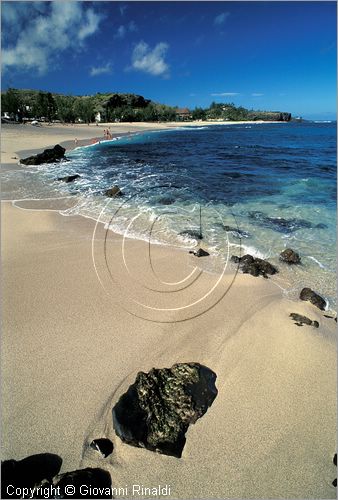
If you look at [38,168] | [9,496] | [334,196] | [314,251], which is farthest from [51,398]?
[38,168]

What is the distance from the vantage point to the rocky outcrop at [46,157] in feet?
71.4

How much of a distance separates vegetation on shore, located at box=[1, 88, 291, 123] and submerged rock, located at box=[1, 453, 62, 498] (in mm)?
85655

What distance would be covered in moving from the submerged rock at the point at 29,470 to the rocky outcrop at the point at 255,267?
503 centimetres

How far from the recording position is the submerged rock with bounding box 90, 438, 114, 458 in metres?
3.26

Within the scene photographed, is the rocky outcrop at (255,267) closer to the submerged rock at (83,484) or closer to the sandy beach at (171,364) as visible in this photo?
the sandy beach at (171,364)

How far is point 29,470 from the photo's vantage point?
10.3 ft

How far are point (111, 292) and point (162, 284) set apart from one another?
3.56 feet

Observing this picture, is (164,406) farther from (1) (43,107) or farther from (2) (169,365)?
(1) (43,107)

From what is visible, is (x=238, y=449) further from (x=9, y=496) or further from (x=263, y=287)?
(x=263, y=287)

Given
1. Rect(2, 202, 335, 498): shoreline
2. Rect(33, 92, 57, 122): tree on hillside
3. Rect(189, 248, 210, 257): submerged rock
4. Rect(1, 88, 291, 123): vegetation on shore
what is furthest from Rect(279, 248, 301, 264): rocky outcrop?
Rect(33, 92, 57, 122): tree on hillside

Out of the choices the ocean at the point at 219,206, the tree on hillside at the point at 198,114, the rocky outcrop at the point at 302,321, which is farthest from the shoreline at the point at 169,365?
the tree on hillside at the point at 198,114

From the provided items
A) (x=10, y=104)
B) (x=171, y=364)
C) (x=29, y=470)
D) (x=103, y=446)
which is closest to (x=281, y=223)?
(x=171, y=364)

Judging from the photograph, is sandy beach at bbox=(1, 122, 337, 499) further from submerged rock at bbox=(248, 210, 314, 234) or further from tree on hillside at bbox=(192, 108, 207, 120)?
tree on hillside at bbox=(192, 108, 207, 120)

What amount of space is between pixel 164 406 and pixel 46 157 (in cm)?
2319
